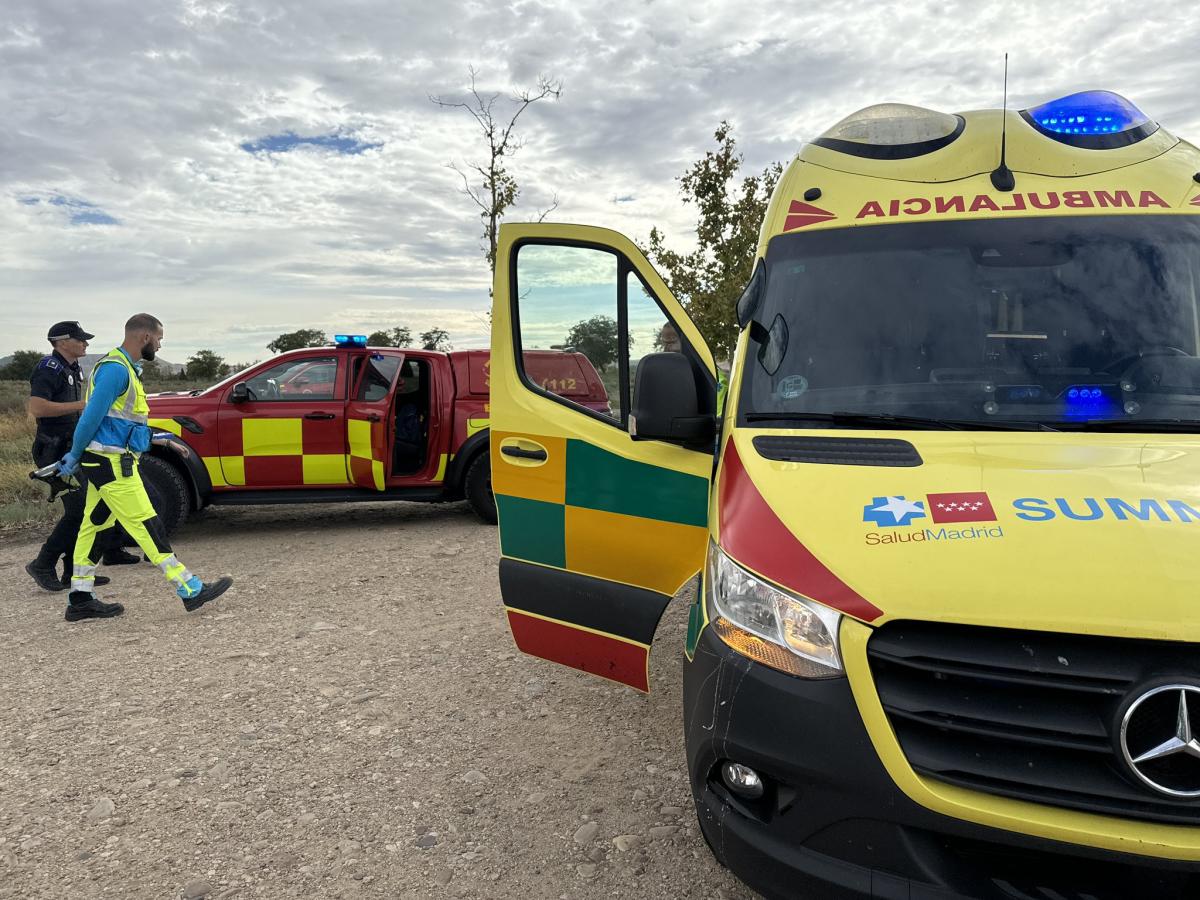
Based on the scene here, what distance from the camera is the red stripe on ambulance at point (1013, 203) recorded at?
8.77ft

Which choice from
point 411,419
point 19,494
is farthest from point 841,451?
point 19,494

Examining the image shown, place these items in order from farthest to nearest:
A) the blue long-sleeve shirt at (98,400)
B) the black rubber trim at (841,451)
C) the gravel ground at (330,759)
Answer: the blue long-sleeve shirt at (98,400) < the gravel ground at (330,759) < the black rubber trim at (841,451)

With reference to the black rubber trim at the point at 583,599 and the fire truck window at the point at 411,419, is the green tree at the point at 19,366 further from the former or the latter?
the black rubber trim at the point at 583,599

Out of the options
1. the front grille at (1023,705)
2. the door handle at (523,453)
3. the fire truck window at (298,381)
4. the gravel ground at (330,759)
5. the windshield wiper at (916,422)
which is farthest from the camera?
the fire truck window at (298,381)

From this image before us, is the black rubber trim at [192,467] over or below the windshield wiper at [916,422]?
below

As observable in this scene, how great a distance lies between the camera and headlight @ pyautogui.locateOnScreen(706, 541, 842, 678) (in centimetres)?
178

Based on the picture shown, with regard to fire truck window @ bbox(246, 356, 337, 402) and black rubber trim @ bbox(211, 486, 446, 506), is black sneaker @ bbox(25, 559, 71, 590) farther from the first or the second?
fire truck window @ bbox(246, 356, 337, 402)

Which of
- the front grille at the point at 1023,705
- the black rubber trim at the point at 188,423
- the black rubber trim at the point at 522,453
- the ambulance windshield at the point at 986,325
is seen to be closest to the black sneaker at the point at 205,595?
the black rubber trim at the point at 188,423

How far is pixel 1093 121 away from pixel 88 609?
5609 millimetres

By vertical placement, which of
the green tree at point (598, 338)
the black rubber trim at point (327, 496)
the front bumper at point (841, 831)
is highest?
the green tree at point (598, 338)

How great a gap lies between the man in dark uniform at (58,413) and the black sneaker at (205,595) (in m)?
1.03

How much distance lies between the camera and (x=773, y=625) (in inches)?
73.9

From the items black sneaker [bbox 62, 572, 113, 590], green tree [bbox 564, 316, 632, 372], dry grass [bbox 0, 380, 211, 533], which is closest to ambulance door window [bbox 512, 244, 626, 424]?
green tree [bbox 564, 316, 632, 372]

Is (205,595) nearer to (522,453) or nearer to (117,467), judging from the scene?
(117,467)
